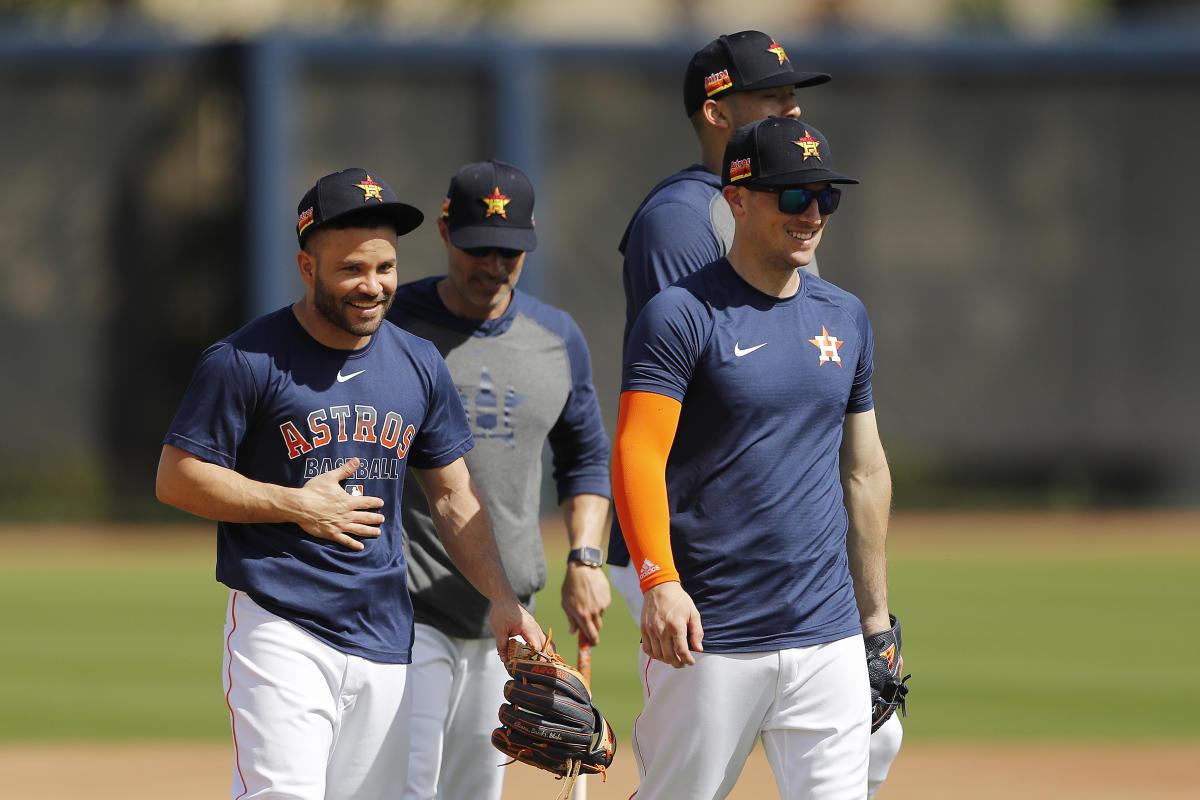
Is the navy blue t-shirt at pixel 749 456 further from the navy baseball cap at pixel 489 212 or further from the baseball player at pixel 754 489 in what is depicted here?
the navy baseball cap at pixel 489 212

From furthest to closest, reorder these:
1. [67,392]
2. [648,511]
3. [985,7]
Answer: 1. [985,7]
2. [67,392]
3. [648,511]

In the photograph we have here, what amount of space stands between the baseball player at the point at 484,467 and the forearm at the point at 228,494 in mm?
1112

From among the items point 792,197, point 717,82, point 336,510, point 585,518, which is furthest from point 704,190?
point 336,510

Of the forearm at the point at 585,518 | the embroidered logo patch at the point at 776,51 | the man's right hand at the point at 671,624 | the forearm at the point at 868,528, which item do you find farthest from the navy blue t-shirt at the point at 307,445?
the embroidered logo patch at the point at 776,51

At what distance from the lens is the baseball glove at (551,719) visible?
4.58 meters

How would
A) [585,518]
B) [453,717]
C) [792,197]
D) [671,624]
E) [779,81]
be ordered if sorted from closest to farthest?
→ [671,624] → [792,197] → [779,81] → [453,717] → [585,518]

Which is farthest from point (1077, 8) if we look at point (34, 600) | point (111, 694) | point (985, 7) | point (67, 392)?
point (111, 694)

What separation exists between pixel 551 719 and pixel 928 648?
8.12 metres

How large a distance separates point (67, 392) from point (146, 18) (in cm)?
742

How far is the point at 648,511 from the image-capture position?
4.31 m

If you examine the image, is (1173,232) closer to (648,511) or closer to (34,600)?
(34,600)

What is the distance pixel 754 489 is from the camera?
4477mm

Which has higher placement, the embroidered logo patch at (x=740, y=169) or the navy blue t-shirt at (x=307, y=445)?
the embroidered logo patch at (x=740, y=169)

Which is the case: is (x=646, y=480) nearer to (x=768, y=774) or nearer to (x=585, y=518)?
(x=585, y=518)
